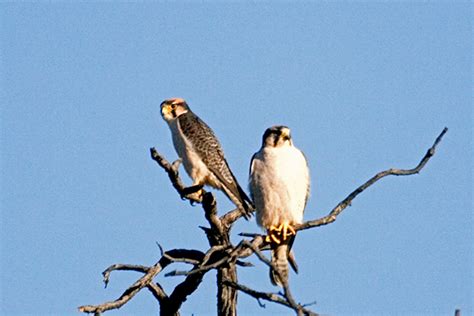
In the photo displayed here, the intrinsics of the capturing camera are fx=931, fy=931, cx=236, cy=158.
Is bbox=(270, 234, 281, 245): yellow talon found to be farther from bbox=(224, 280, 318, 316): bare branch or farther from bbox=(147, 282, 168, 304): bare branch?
bbox=(224, 280, 318, 316): bare branch

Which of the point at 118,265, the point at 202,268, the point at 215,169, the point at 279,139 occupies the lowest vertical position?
the point at 202,268

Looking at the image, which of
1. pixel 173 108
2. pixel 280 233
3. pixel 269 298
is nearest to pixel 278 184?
pixel 280 233

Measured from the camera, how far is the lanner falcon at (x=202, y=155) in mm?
8117

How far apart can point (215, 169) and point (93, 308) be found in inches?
116

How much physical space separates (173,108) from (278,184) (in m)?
2.64

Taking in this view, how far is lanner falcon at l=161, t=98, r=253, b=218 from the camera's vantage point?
812 cm

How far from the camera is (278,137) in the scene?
21.8ft

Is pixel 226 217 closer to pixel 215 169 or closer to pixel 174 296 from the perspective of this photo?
pixel 174 296

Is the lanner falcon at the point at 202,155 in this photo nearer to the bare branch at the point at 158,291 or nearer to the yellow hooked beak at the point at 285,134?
the yellow hooked beak at the point at 285,134

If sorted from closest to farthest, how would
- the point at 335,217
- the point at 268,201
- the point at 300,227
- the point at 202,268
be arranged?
the point at 202,268 → the point at 335,217 → the point at 300,227 → the point at 268,201

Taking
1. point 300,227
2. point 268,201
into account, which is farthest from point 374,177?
point 268,201

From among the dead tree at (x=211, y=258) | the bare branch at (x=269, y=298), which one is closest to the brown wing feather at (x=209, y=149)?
the dead tree at (x=211, y=258)

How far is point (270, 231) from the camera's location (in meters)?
6.59

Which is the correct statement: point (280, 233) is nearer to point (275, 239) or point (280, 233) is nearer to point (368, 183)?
point (275, 239)
